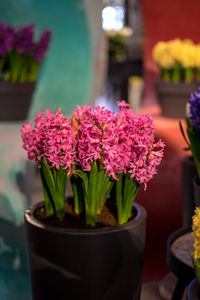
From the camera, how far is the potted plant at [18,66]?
3.97 ft

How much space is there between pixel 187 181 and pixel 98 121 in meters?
0.51

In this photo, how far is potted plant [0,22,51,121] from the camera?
1.21m

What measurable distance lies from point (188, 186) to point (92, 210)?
1.54 feet

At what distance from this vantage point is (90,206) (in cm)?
69

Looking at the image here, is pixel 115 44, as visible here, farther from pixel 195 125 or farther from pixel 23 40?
pixel 195 125

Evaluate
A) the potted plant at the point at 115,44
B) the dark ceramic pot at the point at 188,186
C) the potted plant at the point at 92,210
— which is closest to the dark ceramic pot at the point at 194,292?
the potted plant at the point at 92,210

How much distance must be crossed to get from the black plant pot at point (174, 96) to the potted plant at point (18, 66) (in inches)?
23.5

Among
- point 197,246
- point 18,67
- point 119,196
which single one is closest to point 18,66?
point 18,67

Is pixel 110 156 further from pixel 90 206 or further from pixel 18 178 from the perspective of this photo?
pixel 18 178

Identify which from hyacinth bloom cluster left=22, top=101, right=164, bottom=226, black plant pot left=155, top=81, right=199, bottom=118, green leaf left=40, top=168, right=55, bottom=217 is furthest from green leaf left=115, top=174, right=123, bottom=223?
black plant pot left=155, top=81, right=199, bottom=118

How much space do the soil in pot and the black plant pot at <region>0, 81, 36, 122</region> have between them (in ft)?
1.84

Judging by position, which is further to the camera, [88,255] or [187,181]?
[187,181]

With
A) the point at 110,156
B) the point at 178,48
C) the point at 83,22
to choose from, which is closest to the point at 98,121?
the point at 110,156

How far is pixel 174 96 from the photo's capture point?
1726 millimetres
